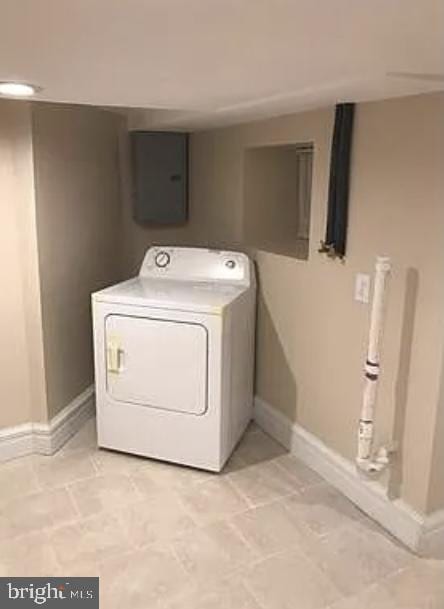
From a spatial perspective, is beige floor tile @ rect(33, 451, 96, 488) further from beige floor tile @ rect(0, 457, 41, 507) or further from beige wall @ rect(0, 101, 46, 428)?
beige wall @ rect(0, 101, 46, 428)

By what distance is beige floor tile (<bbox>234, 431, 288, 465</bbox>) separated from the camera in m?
2.88

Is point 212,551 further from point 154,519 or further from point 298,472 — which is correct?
point 298,472

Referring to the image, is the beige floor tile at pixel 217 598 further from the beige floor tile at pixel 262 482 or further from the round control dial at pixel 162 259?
the round control dial at pixel 162 259

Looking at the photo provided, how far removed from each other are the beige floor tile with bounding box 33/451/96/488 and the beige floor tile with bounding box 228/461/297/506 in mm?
764

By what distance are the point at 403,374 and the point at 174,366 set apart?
3.59 feet

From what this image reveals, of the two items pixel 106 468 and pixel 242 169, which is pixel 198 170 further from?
pixel 106 468

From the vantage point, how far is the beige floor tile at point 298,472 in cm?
266

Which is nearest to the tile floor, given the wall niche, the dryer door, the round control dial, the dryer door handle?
the dryer door

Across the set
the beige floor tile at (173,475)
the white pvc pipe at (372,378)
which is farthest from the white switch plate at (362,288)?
the beige floor tile at (173,475)

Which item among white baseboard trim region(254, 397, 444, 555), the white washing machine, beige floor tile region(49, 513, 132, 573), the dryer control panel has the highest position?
the dryer control panel

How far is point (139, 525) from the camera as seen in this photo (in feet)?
7.56

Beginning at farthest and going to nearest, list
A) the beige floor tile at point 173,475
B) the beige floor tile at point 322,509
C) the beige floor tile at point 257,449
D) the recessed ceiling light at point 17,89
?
the beige floor tile at point 257,449 → the beige floor tile at point 173,475 → the beige floor tile at point 322,509 → the recessed ceiling light at point 17,89

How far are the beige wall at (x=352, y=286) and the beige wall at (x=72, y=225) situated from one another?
0.72 metres

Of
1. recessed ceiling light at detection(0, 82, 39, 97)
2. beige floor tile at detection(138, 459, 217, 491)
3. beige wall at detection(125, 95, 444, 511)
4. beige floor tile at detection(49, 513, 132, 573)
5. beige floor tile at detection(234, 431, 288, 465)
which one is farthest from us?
beige floor tile at detection(234, 431, 288, 465)
